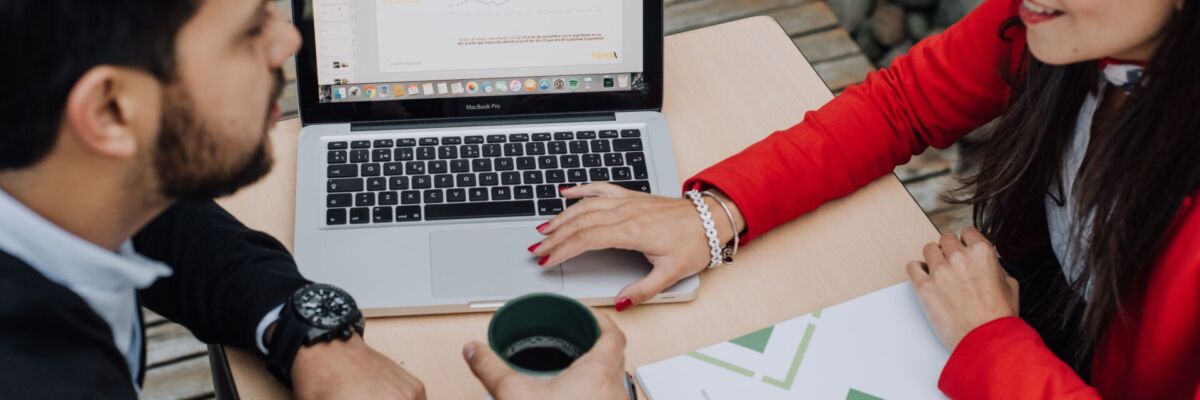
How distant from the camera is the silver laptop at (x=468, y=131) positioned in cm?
105

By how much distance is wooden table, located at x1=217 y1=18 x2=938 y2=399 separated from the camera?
3.26 ft

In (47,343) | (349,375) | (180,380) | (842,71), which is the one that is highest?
(47,343)

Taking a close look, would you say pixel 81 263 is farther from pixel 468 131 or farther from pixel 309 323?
pixel 468 131

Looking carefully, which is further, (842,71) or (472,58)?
(842,71)

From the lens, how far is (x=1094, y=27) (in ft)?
3.03

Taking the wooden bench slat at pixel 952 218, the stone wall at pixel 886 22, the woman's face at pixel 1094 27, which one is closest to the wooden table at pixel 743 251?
the woman's face at pixel 1094 27

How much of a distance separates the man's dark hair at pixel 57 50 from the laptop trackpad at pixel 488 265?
1.11 feet

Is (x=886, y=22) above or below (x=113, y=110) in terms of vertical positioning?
below

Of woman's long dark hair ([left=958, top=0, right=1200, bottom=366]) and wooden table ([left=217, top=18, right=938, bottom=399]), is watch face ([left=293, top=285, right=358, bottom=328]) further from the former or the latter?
woman's long dark hair ([left=958, top=0, right=1200, bottom=366])

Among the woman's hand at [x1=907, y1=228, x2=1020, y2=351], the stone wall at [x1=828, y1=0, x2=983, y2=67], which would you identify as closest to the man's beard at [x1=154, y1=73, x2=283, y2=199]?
the woman's hand at [x1=907, y1=228, x2=1020, y2=351]

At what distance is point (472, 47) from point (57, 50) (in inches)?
18.9

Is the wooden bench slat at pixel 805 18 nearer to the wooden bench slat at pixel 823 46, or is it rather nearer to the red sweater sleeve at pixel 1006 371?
the wooden bench slat at pixel 823 46

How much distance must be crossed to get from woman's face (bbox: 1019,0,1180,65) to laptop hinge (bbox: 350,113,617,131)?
0.44m

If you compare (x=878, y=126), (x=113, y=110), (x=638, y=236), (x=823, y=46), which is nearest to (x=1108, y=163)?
(x=878, y=126)
